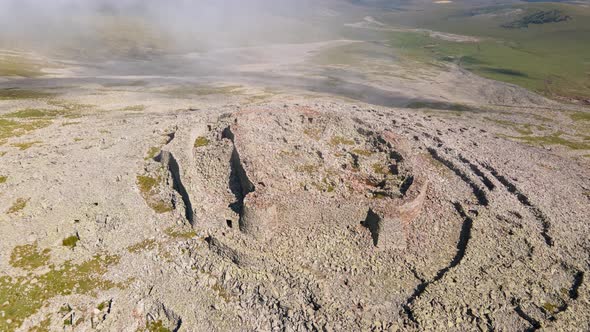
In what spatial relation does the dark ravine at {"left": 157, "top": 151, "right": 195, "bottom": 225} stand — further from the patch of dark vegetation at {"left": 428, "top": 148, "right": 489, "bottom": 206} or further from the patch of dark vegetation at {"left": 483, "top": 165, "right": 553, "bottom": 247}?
the patch of dark vegetation at {"left": 483, "top": 165, "right": 553, "bottom": 247}

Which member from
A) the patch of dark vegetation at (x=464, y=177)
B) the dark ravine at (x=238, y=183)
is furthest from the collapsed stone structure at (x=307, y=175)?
the patch of dark vegetation at (x=464, y=177)

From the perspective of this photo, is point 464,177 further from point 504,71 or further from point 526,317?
point 504,71

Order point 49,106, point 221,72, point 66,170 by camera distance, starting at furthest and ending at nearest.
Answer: point 221,72 < point 49,106 < point 66,170

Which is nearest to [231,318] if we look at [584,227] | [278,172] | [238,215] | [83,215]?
[238,215]

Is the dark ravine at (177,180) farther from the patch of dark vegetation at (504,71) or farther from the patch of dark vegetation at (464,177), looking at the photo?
the patch of dark vegetation at (504,71)

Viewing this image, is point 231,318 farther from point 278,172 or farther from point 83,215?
point 83,215

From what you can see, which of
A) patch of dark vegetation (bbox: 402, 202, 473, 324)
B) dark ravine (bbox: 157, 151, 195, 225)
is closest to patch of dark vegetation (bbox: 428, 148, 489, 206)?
patch of dark vegetation (bbox: 402, 202, 473, 324)
